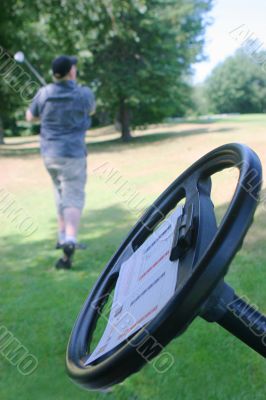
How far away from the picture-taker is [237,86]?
5544 centimetres

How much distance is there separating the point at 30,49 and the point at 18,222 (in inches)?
598

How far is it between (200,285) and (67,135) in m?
4.42

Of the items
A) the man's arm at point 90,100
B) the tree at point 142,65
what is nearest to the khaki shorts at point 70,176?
the man's arm at point 90,100

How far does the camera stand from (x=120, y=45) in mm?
24781

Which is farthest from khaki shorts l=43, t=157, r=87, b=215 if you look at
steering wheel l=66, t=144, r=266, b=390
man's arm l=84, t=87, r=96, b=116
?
steering wheel l=66, t=144, r=266, b=390

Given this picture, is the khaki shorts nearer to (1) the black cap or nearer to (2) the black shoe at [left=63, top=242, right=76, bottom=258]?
(2) the black shoe at [left=63, top=242, right=76, bottom=258]

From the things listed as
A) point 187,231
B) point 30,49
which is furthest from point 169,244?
point 30,49

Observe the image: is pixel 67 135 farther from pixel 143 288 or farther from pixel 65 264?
pixel 143 288

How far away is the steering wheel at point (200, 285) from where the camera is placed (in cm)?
89

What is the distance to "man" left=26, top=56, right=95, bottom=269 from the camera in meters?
5.17

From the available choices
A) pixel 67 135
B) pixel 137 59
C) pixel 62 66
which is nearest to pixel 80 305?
pixel 67 135

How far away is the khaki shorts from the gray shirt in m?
0.06

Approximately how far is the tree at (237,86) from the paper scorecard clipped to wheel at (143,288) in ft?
142

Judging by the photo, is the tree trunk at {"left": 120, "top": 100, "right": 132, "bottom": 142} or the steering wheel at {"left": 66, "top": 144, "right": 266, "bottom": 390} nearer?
the steering wheel at {"left": 66, "top": 144, "right": 266, "bottom": 390}
